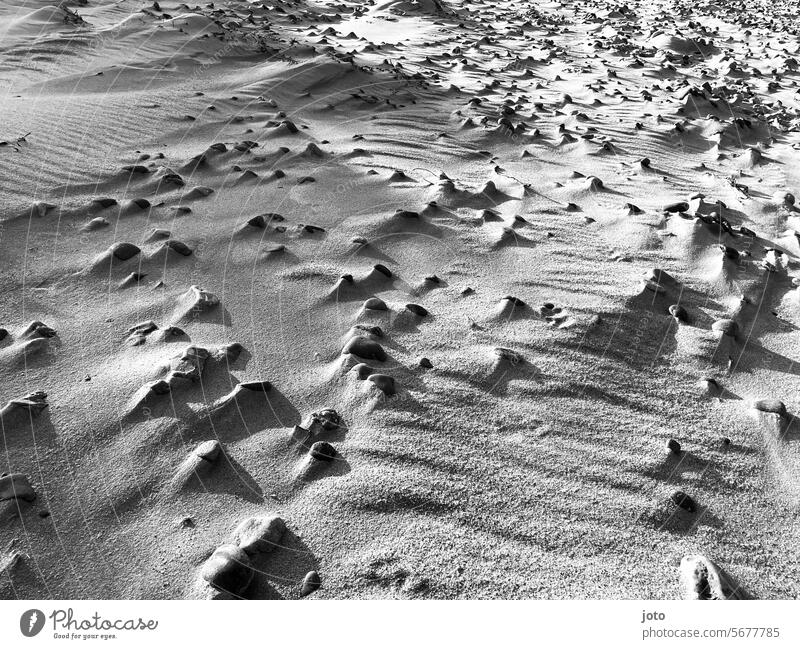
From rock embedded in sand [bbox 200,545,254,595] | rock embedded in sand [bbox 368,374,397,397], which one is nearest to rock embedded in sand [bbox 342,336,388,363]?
rock embedded in sand [bbox 368,374,397,397]

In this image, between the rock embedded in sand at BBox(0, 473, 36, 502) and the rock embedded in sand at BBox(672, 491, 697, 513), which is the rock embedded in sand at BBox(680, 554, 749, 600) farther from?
the rock embedded in sand at BBox(0, 473, 36, 502)

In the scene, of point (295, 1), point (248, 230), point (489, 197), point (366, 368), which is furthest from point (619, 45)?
point (366, 368)

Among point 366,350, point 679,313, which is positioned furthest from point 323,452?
point 679,313

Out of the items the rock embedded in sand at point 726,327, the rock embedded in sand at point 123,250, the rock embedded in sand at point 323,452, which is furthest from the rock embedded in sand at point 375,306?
the rock embedded in sand at point 726,327

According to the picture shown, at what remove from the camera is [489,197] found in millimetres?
4137

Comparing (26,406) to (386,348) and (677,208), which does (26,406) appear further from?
(677,208)

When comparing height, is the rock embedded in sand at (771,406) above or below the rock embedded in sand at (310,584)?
below

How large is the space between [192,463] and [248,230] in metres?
1.80

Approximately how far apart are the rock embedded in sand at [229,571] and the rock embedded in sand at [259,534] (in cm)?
4

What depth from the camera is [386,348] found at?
8.94 ft

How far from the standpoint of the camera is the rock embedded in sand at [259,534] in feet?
5.98

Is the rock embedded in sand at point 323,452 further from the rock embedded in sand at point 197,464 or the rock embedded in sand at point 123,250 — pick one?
the rock embedded in sand at point 123,250

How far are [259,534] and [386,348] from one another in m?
1.09

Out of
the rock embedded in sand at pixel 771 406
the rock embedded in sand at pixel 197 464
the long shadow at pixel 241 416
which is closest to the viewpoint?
the rock embedded in sand at pixel 197 464
